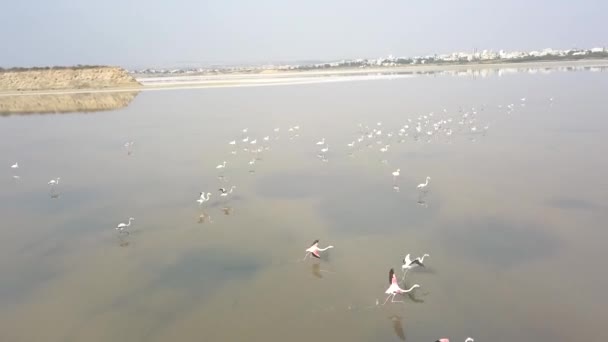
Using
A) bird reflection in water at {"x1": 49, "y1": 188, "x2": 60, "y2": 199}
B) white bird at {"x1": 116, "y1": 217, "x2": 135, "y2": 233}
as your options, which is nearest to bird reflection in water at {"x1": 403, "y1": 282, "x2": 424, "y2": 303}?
white bird at {"x1": 116, "y1": 217, "x2": 135, "y2": 233}

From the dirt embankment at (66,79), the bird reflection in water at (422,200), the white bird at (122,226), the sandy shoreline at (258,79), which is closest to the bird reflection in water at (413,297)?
the bird reflection in water at (422,200)

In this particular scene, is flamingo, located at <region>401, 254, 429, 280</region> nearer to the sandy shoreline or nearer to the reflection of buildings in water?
the reflection of buildings in water

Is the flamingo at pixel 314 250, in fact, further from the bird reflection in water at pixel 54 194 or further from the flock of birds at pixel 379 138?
the bird reflection in water at pixel 54 194

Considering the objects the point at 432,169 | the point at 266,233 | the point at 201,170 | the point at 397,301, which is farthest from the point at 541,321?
the point at 201,170

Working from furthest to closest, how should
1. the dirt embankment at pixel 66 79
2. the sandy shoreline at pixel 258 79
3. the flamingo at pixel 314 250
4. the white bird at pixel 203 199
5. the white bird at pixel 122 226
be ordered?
the dirt embankment at pixel 66 79 → the sandy shoreline at pixel 258 79 → the white bird at pixel 203 199 → the white bird at pixel 122 226 → the flamingo at pixel 314 250

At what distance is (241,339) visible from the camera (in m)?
7.52

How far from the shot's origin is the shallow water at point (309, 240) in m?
7.91

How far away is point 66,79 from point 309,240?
67.3 m

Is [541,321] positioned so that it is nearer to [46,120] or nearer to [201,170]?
[201,170]

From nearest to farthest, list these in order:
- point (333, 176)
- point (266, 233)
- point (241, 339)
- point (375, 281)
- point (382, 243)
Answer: point (241, 339) < point (375, 281) < point (382, 243) < point (266, 233) < point (333, 176)

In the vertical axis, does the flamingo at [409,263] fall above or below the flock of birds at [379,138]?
above

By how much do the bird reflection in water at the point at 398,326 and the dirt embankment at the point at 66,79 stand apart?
65070 mm

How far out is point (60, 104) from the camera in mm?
47219

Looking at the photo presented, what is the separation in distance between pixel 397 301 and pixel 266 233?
4207 mm
